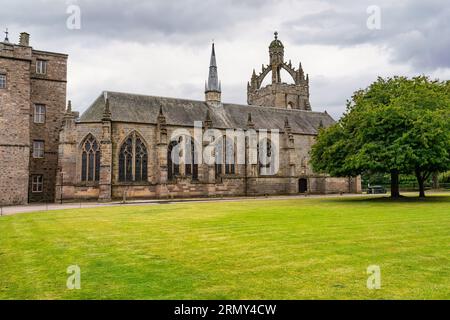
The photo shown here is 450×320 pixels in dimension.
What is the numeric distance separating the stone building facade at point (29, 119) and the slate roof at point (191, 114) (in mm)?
3834

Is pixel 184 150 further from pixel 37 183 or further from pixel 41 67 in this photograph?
pixel 41 67

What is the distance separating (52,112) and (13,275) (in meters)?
35.7

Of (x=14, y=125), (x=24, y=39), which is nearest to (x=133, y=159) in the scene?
(x=14, y=125)

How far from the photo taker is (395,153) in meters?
27.1

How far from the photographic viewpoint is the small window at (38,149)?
127 feet

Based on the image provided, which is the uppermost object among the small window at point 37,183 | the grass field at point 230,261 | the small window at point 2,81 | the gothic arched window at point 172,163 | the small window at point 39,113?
the small window at point 2,81

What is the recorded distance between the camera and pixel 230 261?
8555 mm

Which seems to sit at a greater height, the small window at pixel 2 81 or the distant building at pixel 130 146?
the small window at pixel 2 81

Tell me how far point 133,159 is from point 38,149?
31.6 ft

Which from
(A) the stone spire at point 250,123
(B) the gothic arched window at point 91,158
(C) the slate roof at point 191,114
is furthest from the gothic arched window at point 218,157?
(B) the gothic arched window at point 91,158

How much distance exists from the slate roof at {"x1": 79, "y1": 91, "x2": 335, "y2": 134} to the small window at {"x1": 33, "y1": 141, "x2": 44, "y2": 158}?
481cm

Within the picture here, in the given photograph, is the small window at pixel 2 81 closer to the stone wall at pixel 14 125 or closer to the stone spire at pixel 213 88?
the stone wall at pixel 14 125
